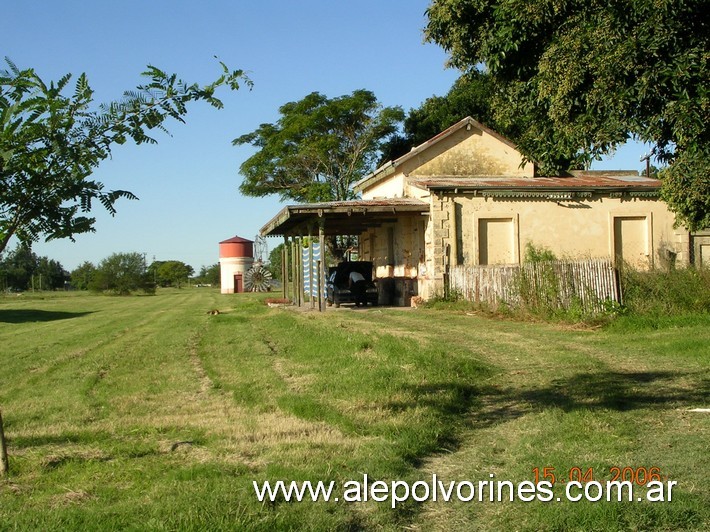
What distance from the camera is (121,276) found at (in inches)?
2936

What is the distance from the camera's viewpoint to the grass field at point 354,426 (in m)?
4.95

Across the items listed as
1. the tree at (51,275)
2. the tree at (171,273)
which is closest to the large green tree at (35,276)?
the tree at (51,275)

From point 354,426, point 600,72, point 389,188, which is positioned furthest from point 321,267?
point 600,72

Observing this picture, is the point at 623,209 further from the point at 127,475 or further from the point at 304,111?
the point at 304,111

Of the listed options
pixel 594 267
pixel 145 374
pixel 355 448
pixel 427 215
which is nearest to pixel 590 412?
pixel 355 448

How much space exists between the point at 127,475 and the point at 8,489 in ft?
2.76

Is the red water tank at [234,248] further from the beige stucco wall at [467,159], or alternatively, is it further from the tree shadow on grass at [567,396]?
the tree shadow on grass at [567,396]

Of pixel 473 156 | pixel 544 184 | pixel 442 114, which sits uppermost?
pixel 442 114

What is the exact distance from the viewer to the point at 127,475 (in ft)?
19.1

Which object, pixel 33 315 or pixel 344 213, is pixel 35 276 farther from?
pixel 344 213

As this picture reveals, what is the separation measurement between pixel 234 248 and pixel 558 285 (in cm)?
5311

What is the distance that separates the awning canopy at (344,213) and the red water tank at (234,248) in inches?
1608
